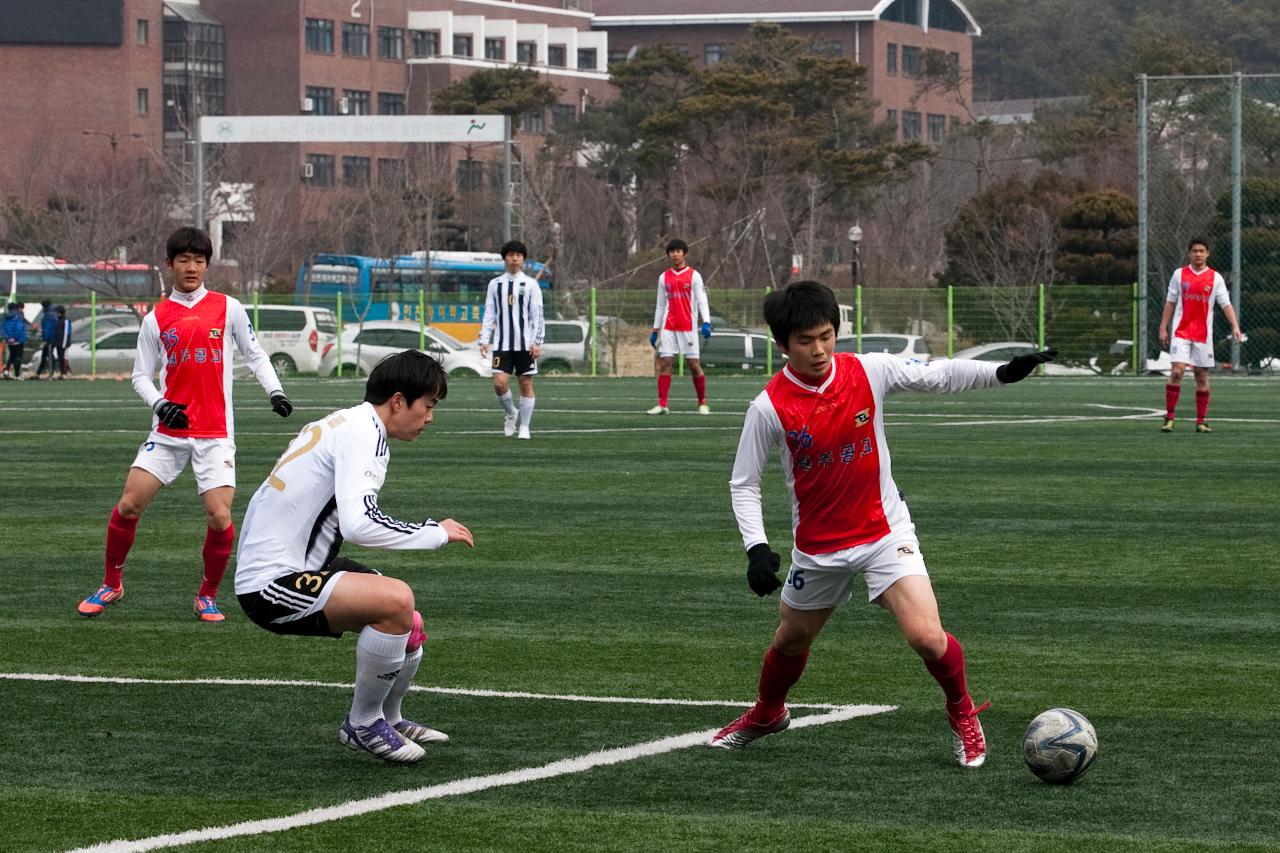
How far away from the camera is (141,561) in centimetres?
1274

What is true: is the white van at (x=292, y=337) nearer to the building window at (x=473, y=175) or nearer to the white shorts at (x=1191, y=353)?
the white shorts at (x=1191, y=353)

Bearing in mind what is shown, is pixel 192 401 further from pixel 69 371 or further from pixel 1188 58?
pixel 1188 58

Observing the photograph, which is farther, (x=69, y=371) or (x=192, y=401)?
(x=69, y=371)

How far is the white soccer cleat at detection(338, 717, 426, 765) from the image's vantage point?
702 centimetres

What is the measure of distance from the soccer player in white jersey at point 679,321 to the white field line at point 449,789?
1845 centimetres

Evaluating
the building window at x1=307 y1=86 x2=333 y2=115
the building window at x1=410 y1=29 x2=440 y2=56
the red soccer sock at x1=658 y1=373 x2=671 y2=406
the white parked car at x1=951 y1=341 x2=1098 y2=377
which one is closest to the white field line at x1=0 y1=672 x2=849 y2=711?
the red soccer sock at x1=658 y1=373 x2=671 y2=406

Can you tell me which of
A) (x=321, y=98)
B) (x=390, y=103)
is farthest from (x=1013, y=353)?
(x=390, y=103)

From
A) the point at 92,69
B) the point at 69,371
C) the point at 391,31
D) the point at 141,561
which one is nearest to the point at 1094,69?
the point at 391,31

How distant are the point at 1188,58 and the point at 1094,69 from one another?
2018 inches

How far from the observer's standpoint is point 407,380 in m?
6.82

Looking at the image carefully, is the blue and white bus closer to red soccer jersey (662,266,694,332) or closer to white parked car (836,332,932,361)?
white parked car (836,332,932,361)

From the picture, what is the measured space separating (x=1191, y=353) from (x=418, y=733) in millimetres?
17283

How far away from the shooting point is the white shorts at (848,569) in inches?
275

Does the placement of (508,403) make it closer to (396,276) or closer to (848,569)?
(848,569)
